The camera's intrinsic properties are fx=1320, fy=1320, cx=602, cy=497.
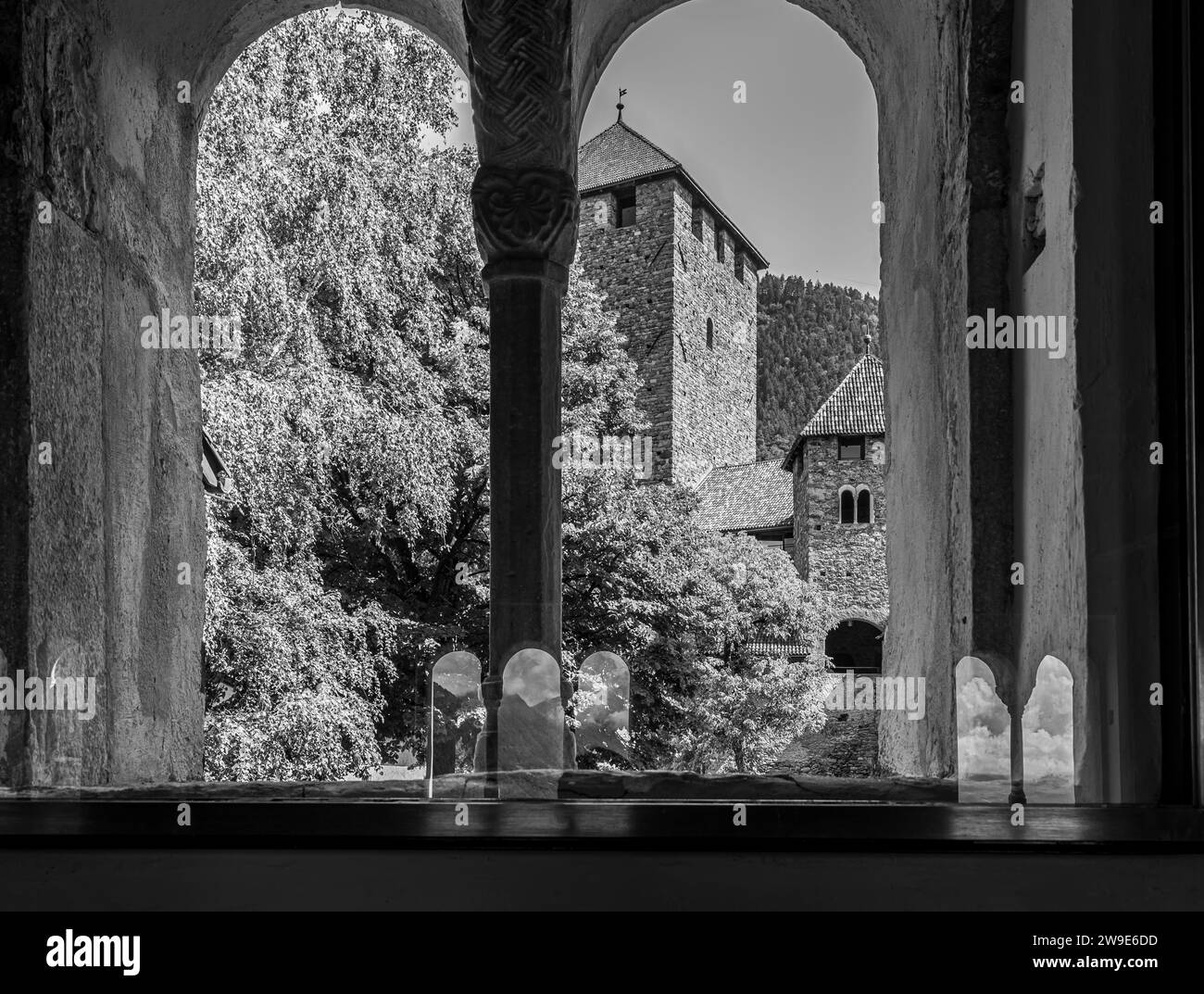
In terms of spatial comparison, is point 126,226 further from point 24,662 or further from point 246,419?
point 246,419

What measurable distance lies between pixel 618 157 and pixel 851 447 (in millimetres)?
4998

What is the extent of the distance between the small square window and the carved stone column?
780cm

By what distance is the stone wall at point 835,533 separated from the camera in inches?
455

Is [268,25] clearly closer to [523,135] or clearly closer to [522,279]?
[523,135]

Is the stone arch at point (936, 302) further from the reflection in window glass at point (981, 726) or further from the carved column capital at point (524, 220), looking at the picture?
the carved column capital at point (524, 220)

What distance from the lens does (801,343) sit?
14.5m

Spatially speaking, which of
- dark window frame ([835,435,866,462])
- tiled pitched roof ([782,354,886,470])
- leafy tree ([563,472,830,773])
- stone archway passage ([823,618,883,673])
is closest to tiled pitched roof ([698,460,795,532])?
leafy tree ([563,472,830,773])

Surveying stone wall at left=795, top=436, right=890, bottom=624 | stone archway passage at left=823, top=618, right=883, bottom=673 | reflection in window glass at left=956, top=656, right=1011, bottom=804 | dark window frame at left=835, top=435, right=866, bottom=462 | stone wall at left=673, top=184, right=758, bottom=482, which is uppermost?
stone wall at left=673, top=184, right=758, bottom=482

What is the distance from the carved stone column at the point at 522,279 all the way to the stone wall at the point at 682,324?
10.3m

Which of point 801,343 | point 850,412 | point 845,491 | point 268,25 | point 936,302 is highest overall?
point 801,343

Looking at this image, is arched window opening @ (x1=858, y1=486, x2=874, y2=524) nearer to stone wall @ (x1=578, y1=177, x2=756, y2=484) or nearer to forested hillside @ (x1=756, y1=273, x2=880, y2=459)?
forested hillside @ (x1=756, y1=273, x2=880, y2=459)

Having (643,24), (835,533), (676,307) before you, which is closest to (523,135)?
(643,24)

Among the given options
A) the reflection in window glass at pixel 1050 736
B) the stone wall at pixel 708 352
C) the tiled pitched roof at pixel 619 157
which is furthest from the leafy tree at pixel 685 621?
the reflection in window glass at pixel 1050 736

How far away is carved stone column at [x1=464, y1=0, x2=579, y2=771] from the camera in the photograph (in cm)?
302
